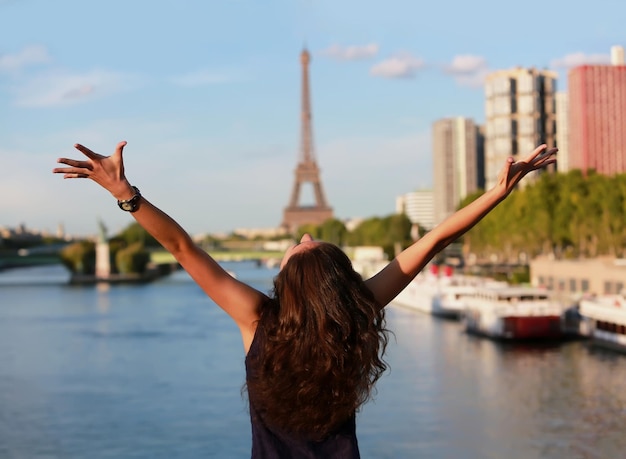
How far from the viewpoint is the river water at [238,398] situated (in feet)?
45.5

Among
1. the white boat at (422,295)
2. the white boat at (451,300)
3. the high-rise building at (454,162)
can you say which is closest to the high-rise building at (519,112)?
the high-rise building at (454,162)

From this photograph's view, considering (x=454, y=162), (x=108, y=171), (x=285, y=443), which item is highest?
(x=454, y=162)

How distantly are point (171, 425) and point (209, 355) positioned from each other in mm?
9391

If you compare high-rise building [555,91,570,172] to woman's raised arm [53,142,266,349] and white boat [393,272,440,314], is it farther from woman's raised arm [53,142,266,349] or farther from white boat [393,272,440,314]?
woman's raised arm [53,142,266,349]

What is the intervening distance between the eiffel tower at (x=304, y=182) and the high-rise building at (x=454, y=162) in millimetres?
14279

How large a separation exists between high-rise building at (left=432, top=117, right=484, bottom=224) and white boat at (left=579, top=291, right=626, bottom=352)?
7965 cm

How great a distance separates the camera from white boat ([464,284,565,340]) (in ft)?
85.0

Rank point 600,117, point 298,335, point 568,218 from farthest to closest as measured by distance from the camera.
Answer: point 600,117, point 568,218, point 298,335

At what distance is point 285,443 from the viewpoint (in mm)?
2148

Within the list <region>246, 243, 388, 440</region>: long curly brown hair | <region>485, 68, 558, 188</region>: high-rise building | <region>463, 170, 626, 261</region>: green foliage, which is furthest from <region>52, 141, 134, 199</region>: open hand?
<region>485, 68, 558, 188</region>: high-rise building

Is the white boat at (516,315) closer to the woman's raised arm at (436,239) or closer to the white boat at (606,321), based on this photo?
the white boat at (606,321)

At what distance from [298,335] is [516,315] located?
81.8 ft

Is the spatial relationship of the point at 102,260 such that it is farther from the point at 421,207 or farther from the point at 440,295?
the point at 421,207

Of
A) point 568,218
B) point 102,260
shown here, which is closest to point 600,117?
point 568,218
